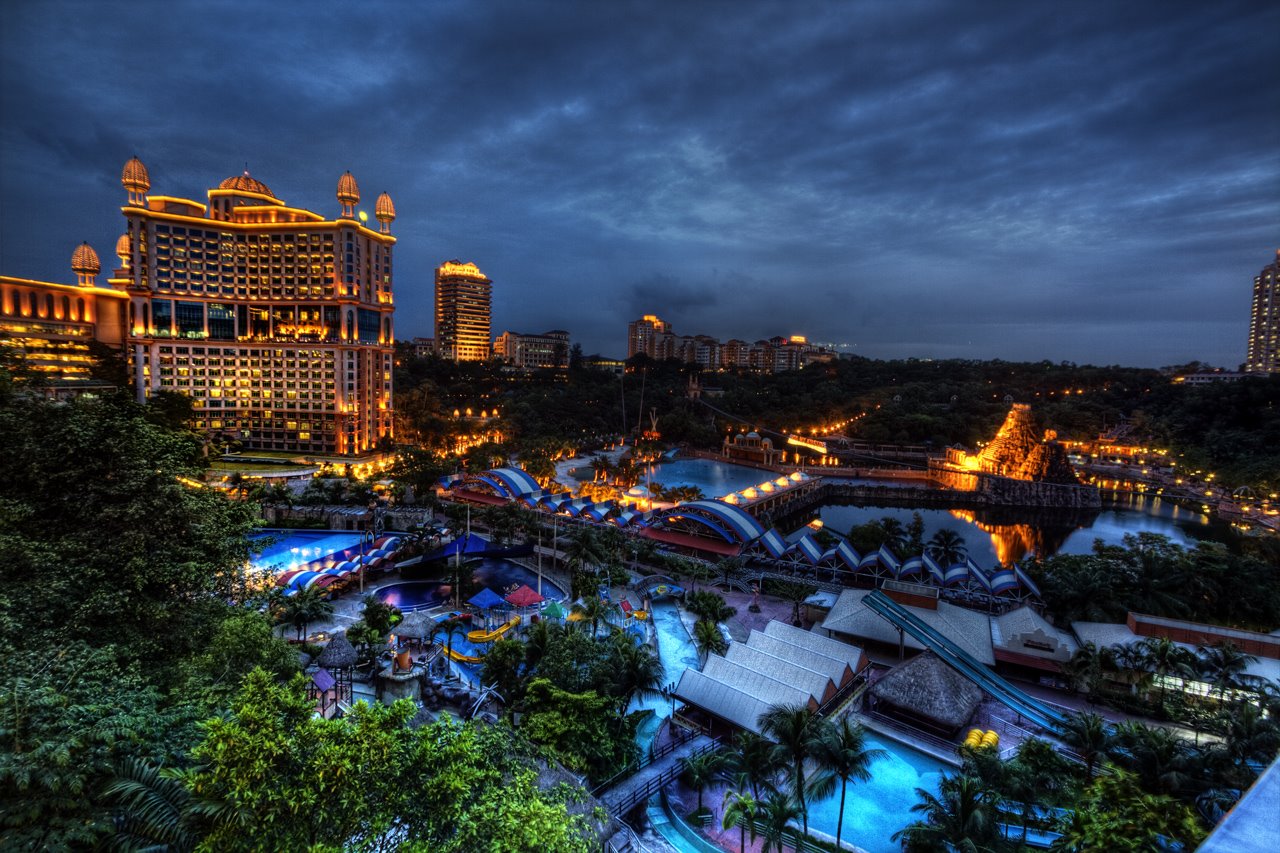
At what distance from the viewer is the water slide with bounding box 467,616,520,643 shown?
76.3 ft

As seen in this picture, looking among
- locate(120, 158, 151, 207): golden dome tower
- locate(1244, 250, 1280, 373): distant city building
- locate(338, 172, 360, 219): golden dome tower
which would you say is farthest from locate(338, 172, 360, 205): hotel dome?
locate(1244, 250, 1280, 373): distant city building

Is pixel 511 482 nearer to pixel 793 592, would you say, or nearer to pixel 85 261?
pixel 793 592

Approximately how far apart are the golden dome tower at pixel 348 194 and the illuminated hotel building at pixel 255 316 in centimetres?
16

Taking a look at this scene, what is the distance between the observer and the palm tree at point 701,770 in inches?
567

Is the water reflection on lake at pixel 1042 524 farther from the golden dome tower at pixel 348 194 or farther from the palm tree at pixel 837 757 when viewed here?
the golden dome tower at pixel 348 194

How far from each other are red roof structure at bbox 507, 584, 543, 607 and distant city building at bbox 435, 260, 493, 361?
140 meters

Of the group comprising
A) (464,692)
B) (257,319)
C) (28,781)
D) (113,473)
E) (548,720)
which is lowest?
(464,692)

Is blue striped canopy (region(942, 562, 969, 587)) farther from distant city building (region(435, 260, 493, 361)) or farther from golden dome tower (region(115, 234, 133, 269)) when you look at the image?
distant city building (region(435, 260, 493, 361))

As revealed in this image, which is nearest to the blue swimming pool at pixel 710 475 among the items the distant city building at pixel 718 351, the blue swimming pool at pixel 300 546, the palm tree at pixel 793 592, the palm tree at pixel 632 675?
the palm tree at pixel 793 592

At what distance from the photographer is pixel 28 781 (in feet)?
22.0

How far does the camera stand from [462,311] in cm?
15738

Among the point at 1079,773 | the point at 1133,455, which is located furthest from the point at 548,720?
the point at 1133,455

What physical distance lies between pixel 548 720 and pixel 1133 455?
303ft

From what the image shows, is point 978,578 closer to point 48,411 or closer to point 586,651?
point 586,651
